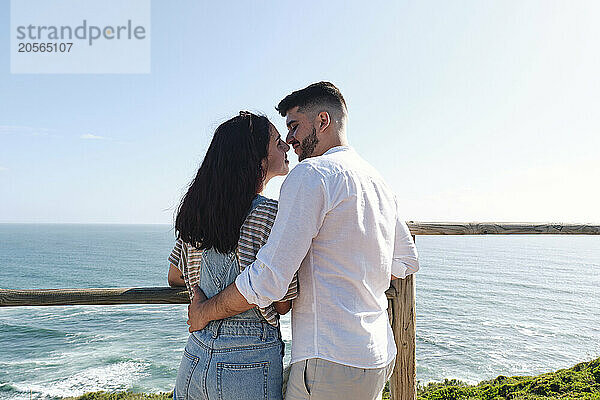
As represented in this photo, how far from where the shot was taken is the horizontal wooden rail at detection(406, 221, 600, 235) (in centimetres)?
218

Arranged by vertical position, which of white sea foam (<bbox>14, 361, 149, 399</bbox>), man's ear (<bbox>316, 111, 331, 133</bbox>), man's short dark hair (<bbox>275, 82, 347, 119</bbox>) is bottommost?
white sea foam (<bbox>14, 361, 149, 399</bbox>)

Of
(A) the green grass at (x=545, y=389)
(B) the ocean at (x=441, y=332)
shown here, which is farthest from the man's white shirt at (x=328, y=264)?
(B) the ocean at (x=441, y=332)

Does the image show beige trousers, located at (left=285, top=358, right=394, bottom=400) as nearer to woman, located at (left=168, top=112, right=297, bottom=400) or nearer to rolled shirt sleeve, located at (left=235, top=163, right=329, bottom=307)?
woman, located at (left=168, top=112, right=297, bottom=400)

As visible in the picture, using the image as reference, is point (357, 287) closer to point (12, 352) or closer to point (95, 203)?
point (12, 352)

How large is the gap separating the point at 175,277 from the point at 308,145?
2.40ft

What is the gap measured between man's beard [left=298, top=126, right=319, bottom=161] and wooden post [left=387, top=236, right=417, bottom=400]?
87 cm

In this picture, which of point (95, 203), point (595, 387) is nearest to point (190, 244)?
point (595, 387)

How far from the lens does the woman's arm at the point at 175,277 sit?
185 centimetres

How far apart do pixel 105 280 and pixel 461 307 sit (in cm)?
3319

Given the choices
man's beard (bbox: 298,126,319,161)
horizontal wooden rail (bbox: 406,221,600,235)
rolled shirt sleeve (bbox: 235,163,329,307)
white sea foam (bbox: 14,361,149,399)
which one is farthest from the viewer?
white sea foam (bbox: 14,361,149,399)

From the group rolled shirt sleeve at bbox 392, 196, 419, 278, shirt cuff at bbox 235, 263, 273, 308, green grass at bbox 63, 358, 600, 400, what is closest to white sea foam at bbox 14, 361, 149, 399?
green grass at bbox 63, 358, 600, 400

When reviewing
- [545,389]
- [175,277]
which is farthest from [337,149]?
[545,389]

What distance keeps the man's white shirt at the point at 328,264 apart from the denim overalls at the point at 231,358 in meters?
0.09

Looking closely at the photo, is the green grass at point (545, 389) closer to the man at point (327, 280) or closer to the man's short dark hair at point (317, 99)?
the man at point (327, 280)
